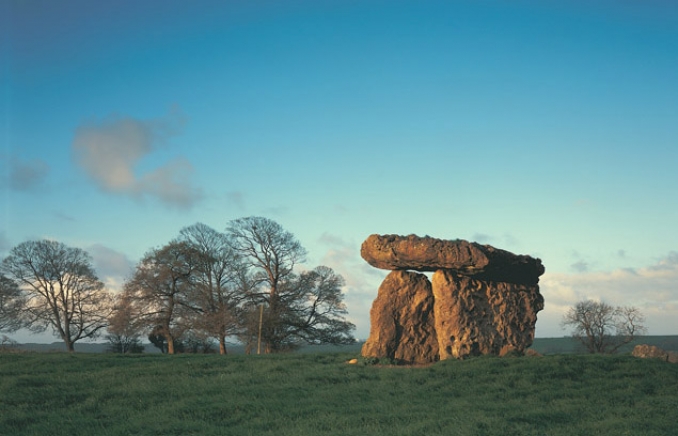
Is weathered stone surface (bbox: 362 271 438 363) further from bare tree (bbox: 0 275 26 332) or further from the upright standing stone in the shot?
bare tree (bbox: 0 275 26 332)

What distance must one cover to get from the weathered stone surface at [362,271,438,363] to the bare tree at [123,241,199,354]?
57.6 feet

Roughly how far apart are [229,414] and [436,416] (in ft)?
15.1

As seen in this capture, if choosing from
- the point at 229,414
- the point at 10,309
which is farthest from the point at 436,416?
the point at 10,309

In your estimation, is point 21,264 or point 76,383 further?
point 21,264

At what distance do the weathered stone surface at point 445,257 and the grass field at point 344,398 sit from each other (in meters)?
3.31

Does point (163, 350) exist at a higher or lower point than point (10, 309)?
lower

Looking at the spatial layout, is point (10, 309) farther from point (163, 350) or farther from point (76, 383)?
point (76, 383)

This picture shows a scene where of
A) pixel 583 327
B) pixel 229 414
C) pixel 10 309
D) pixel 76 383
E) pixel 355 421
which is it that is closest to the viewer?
pixel 355 421

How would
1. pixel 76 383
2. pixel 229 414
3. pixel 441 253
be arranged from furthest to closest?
pixel 441 253
pixel 76 383
pixel 229 414

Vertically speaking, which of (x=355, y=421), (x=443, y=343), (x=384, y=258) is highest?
(x=384, y=258)

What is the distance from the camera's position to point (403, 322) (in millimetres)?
20953

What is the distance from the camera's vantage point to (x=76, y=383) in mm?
16859

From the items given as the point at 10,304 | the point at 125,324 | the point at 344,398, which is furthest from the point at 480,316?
the point at 10,304

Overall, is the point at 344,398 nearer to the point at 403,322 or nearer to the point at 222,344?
the point at 403,322
